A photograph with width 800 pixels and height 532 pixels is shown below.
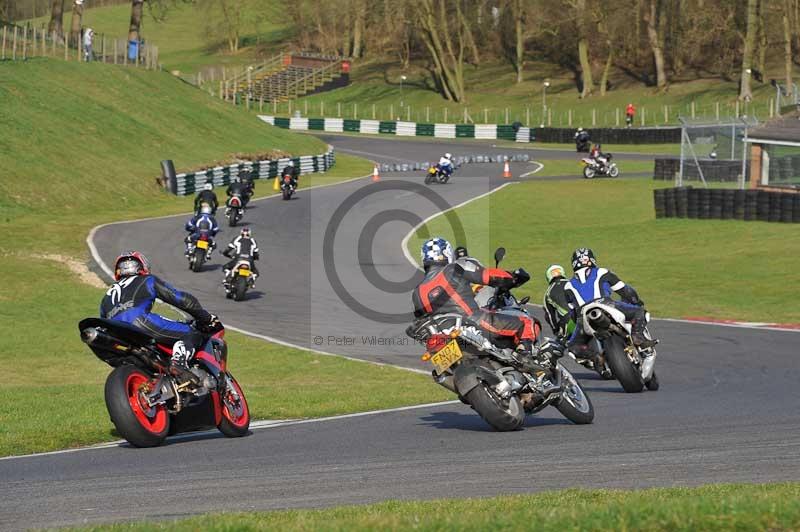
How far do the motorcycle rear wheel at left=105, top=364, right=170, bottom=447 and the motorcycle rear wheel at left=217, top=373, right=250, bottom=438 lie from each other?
2.17 ft

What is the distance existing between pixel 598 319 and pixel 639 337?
543 mm

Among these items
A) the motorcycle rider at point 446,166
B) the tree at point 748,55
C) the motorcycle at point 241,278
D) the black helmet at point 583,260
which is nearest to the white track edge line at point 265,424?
the black helmet at point 583,260

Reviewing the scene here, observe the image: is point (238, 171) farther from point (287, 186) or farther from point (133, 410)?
point (133, 410)

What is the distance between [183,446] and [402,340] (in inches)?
389

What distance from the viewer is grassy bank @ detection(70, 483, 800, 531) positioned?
648 cm

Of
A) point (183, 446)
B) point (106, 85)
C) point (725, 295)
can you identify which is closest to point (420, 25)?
point (106, 85)

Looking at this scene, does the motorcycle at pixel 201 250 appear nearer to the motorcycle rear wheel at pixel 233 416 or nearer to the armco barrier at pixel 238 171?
the armco barrier at pixel 238 171

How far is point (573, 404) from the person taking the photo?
11516 millimetres

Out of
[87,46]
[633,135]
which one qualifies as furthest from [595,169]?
[87,46]

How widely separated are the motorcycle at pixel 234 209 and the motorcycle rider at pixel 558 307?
20.3 m

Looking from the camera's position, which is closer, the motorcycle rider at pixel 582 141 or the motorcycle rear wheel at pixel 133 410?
the motorcycle rear wheel at pixel 133 410

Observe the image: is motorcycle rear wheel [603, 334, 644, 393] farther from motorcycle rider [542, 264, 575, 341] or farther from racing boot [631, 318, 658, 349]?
motorcycle rider [542, 264, 575, 341]

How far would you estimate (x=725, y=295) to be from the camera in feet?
81.2

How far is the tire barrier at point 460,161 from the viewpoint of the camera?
184 feet
